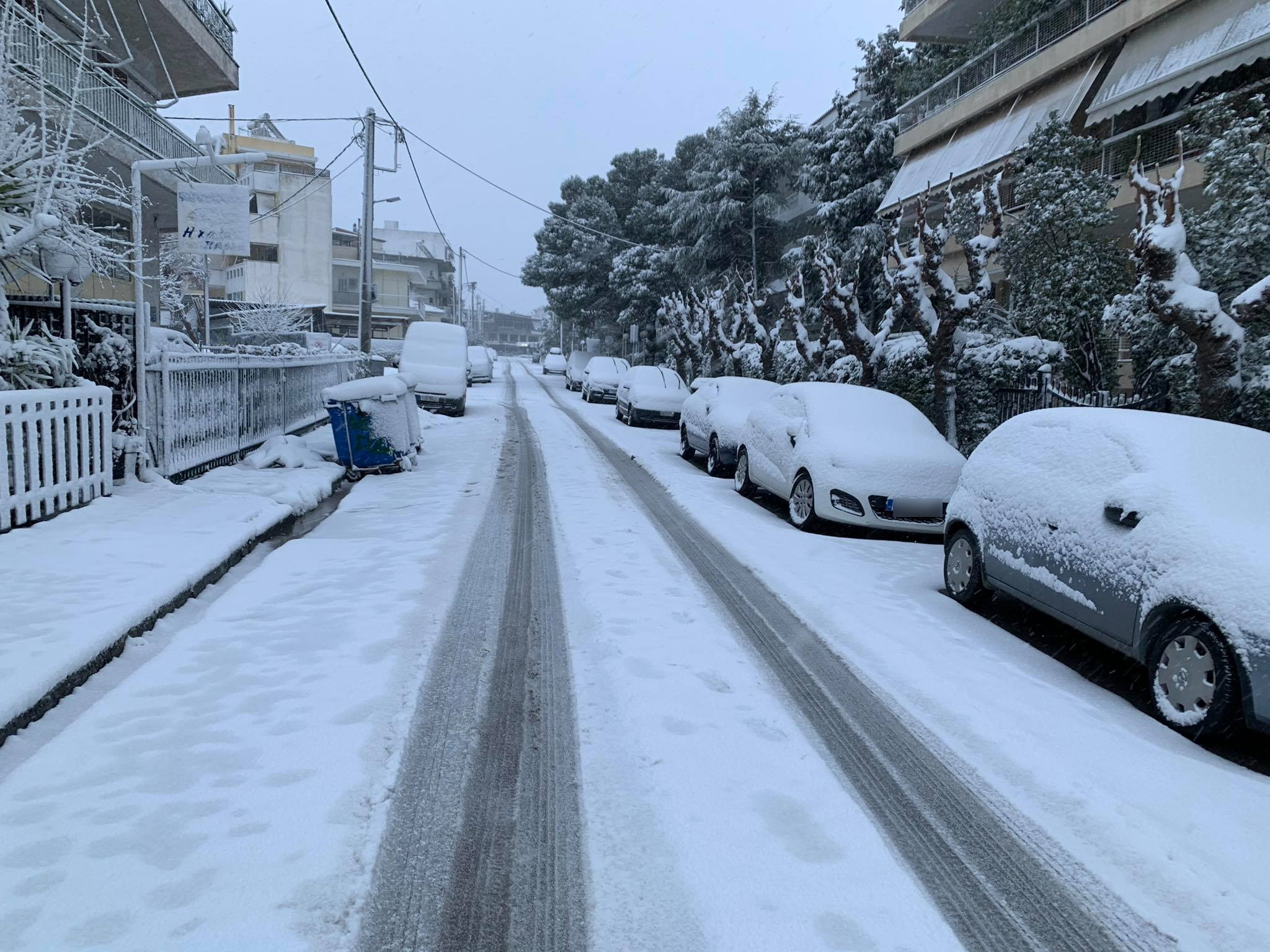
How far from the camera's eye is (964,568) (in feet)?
23.1

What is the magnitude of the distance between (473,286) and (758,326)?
252 ft

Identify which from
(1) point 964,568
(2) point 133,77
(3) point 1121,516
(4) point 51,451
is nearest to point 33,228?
(4) point 51,451

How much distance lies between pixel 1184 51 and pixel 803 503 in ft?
36.9

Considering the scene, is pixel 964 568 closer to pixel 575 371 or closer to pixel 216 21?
pixel 216 21

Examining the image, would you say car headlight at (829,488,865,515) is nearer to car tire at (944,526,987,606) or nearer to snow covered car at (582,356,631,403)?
car tire at (944,526,987,606)

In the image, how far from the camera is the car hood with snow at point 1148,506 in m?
4.43

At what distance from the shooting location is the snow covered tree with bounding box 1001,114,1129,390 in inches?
542

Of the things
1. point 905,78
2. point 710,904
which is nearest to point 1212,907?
point 710,904

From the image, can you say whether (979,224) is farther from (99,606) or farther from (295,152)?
(295,152)

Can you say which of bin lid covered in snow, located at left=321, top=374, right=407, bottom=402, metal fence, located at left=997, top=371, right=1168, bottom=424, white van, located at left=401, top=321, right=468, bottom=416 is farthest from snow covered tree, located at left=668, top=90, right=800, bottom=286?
bin lid covered in snow, located at left=321, top=374, right=407, bottom=402

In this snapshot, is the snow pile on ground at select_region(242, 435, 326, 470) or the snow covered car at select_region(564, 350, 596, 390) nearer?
the snow pile on ground at select_region(242, 435, 326, 470)

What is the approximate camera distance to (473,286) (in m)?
96.8

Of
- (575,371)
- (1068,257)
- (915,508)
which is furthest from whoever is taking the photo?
(575,371)

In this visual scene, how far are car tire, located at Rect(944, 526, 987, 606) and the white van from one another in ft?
55.5
